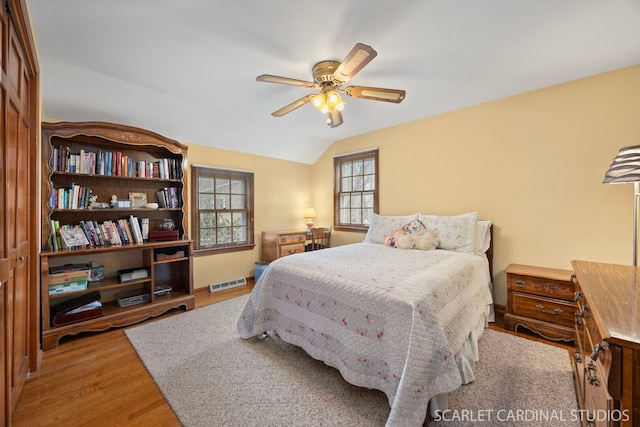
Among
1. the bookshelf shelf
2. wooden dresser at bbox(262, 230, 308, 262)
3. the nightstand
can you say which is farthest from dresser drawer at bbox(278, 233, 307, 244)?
the nightstand

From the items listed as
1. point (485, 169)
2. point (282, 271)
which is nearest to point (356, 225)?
point (485, 169)

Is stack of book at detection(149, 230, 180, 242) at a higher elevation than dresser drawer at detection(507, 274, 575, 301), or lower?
higher

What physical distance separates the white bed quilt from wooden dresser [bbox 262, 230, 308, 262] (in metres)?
1.49

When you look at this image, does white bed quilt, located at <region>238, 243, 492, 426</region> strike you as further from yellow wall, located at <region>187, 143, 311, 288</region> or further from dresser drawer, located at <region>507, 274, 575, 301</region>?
yellow wall, located at <region>187, 143, 311, 288</region>

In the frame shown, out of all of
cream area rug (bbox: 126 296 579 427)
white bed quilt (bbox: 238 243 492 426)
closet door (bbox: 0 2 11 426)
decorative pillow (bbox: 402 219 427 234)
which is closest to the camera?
closet door (bbox: 0 2 11 426)

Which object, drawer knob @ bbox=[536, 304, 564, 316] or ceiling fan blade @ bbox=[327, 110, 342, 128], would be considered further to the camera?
ceiling fan blade @ bbox=[327, 110, 342, 128]

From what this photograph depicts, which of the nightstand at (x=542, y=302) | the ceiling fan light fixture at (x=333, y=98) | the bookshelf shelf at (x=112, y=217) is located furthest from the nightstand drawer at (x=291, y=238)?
the nightstand at (x=542, y=302)

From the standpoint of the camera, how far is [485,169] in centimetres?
296

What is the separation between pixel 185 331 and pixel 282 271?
4.04 feet

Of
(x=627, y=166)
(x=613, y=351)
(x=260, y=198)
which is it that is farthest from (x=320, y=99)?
(x=260, y=198)

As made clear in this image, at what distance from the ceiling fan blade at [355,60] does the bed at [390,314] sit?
146 centimetres

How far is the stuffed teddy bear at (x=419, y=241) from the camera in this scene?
2795 millimetres

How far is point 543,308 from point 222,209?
4.01 meters

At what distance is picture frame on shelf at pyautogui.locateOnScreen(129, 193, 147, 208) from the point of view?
9.42 ft
